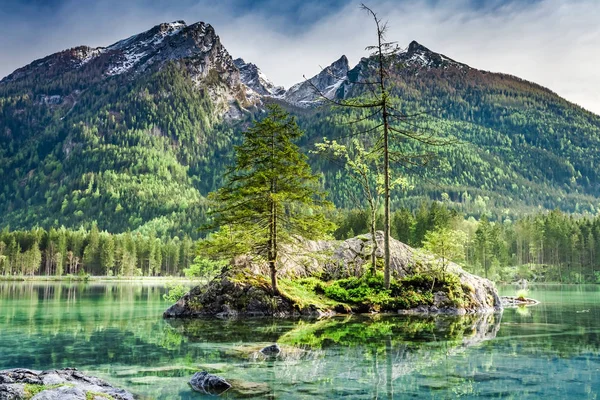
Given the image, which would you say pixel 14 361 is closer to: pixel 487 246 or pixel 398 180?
pixel 398 180

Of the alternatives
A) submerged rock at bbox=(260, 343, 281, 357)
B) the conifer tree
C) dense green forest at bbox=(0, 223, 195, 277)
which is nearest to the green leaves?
the conifer tree

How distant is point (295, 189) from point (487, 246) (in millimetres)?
93612

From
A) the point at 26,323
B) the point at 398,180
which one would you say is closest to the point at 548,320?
the point at 398,180

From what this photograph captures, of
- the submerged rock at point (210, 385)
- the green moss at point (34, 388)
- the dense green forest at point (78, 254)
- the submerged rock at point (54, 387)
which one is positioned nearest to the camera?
the submerged rock at point (54, 387)

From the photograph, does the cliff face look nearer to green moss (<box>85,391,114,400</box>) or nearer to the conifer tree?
the conifer tree

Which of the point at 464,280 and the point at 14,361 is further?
the point at 464,280

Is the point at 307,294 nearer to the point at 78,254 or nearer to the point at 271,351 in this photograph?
the point at 271,351

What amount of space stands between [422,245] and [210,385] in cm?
9091

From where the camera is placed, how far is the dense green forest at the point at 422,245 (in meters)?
111

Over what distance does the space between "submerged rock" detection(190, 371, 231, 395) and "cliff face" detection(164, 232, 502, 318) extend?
19.0m

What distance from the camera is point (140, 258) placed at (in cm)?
16875

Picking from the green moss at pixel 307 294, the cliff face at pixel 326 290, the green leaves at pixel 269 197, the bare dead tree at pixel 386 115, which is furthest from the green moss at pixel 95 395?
the bare dead tree at pixel 386 115

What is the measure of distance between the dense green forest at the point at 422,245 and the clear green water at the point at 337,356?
216 feet

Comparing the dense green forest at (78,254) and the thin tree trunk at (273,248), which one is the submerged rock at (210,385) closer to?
the thin tree trunk at (273,248)
